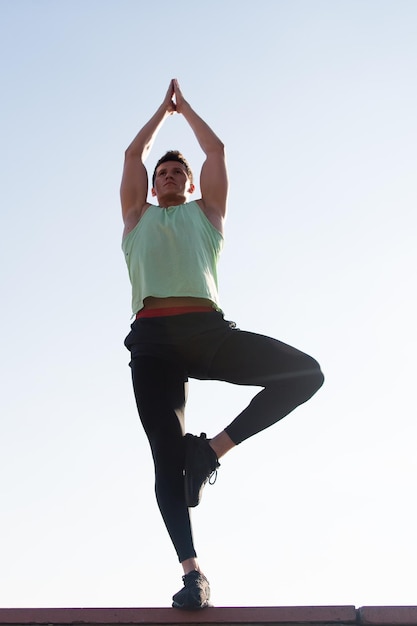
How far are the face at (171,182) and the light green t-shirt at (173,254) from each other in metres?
0.16

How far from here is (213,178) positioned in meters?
4.55

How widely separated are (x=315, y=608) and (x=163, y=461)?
0.97 m

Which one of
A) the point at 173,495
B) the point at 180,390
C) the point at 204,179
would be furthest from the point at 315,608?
the point at 204,179

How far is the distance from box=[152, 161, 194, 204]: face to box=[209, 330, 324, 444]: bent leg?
904 mm

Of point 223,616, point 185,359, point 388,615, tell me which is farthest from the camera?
point 185,359

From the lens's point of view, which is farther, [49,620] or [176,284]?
[176,284]

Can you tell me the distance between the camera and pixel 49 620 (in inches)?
138

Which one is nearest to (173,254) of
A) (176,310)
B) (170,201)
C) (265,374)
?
(176,310)

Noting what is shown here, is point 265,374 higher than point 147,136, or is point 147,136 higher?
point 147,136

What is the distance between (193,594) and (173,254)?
1.56m

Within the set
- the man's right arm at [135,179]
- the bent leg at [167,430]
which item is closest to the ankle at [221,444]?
the bent leg at [167,430]

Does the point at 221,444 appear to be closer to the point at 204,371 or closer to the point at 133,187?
the point at 204,371

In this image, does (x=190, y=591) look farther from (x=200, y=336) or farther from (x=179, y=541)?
(x=200, y=336)

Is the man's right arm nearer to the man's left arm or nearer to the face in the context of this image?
the face
